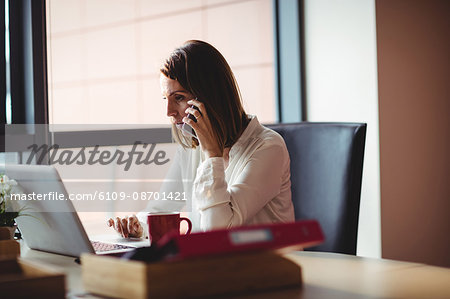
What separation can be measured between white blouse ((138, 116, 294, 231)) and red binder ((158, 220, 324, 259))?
0.74m

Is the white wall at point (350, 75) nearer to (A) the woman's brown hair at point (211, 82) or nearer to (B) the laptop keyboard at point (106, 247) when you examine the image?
(A) the woman's brown hair at point (211, 82)

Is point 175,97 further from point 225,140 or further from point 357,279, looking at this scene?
point 357,279

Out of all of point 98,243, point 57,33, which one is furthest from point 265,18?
point 98,243

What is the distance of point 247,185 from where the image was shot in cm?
161

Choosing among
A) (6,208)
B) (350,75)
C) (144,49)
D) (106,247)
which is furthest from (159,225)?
(144,49)

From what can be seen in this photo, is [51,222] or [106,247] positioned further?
[106,247]

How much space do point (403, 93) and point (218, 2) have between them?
109 centimetres

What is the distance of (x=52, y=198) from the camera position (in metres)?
1.18

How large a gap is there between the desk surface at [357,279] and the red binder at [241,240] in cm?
9

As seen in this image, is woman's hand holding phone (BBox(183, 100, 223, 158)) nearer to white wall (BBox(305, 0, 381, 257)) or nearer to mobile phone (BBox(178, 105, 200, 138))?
mobile phone (BBox(178, 105, 200, 138))

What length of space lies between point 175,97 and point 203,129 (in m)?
0.15

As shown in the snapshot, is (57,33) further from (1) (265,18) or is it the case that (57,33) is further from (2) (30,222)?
(2) (30,222)

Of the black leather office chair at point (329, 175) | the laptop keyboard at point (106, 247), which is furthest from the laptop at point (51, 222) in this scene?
the black leather office chair at point (329, 175)

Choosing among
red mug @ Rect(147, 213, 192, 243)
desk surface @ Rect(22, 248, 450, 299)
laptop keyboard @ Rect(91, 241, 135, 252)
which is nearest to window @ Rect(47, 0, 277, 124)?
laptop keyboard @ Rect(91, 241, 135, 252)
